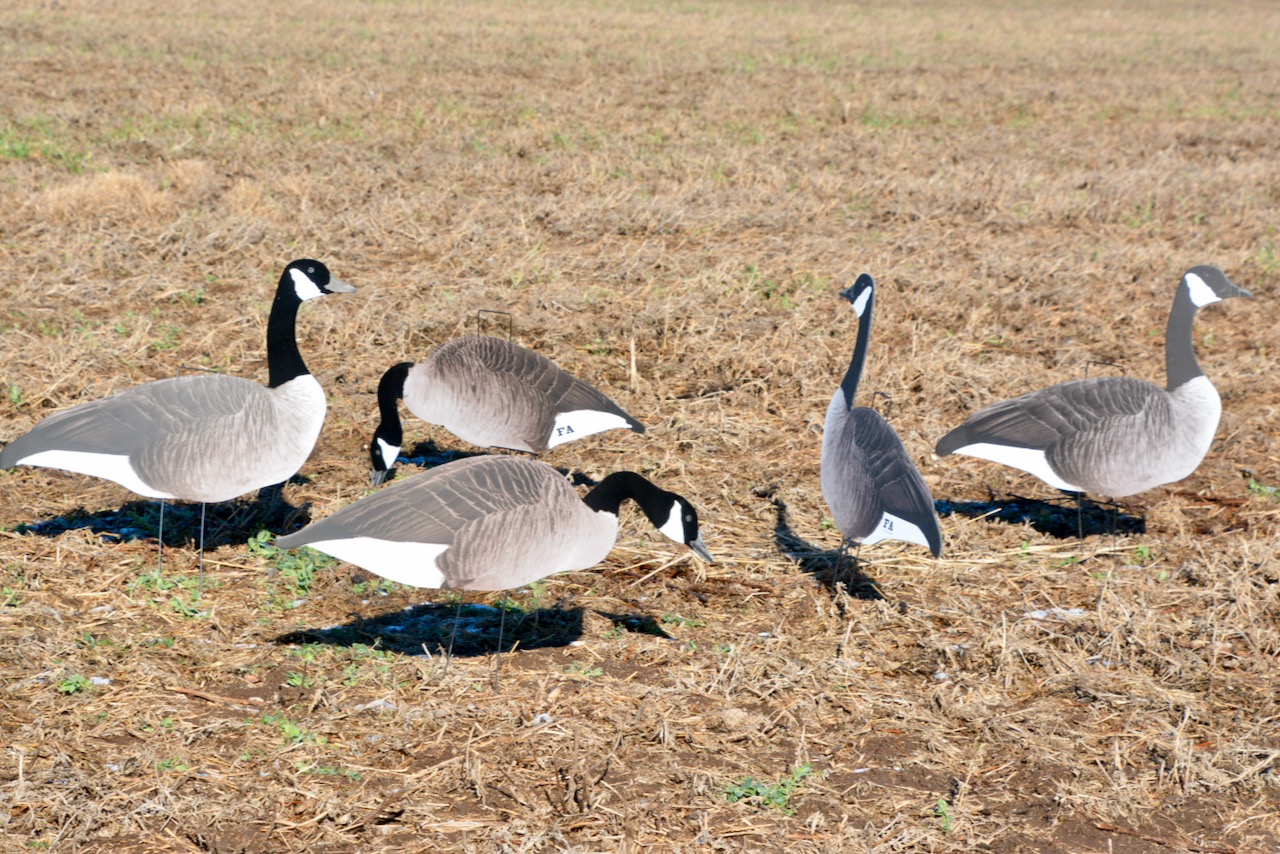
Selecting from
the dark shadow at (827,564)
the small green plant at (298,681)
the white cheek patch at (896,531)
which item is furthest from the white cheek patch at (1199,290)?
the small green plant at (298,681)

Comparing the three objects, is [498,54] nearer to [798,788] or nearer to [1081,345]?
[1081,345]

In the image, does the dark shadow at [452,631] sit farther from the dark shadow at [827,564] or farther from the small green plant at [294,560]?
the dark shadow at [827,564]

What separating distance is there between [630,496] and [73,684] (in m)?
2.78

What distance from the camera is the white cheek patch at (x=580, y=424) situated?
7.79 meters

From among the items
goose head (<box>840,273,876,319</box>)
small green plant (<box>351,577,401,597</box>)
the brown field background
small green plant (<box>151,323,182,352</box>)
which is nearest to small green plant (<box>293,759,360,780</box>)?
the brown field background

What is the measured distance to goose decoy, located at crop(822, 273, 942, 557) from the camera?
5773 millimetres

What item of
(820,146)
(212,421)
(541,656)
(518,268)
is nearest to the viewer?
(541,656)

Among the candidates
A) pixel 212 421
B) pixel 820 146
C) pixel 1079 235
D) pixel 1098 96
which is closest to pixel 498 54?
pixel 820 146

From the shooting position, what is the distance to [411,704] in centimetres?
520

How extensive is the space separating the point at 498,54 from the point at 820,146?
11434mm

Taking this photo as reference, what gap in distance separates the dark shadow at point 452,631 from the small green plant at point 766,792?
4.97ft

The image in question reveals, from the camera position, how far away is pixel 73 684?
517 centimetres

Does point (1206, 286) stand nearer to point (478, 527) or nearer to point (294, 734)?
point (478, 527)

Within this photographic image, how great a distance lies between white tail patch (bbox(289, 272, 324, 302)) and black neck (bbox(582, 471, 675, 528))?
247 centimetres
